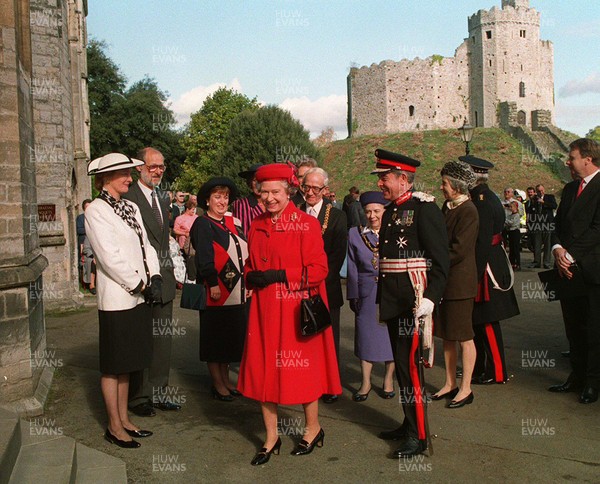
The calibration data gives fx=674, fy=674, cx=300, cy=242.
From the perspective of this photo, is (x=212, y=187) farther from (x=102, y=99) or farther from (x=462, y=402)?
(x=102, y=99)

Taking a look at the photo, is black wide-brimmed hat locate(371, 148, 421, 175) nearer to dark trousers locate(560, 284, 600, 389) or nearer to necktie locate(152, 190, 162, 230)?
necktie locate(152, 190, 162, 230)

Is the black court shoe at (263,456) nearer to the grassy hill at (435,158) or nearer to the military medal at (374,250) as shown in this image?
the military medal at (374,250)

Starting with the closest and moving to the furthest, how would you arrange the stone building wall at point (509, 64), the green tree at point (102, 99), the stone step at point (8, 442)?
1. the stone step at point (8, 442)
2. the green tree at point (102, 99)
3. the stone building wall at point (509, 64)

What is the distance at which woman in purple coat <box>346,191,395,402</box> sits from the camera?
677 cm

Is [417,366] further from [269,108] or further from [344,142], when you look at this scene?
[344,142]

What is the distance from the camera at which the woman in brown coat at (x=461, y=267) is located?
635 cm

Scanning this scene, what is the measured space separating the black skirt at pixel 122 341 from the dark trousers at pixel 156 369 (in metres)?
0.81

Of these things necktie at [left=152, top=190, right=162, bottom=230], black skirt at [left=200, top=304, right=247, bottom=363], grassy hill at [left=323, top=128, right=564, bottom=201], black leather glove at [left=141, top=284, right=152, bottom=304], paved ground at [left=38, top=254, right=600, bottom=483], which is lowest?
paved ground at [left=38, top=254, right=600, bottom=483]

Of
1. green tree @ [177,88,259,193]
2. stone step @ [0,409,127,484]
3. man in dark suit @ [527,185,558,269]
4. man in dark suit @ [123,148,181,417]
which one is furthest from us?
green tree @ [177,88,259,193]

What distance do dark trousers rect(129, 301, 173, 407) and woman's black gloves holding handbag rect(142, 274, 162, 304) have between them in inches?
32.6

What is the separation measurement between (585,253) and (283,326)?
330 centimetres

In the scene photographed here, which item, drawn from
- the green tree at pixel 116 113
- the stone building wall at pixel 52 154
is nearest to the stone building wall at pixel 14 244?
the stone building wall at pixel 52 154

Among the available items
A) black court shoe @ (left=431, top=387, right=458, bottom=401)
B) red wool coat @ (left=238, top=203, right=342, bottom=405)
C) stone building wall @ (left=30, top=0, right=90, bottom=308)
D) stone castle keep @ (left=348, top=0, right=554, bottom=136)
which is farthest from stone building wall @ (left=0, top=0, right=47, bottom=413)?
stone castle keep @ (left=348, top=0, right=554, bottom=136)

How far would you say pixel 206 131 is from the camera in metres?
58.8
